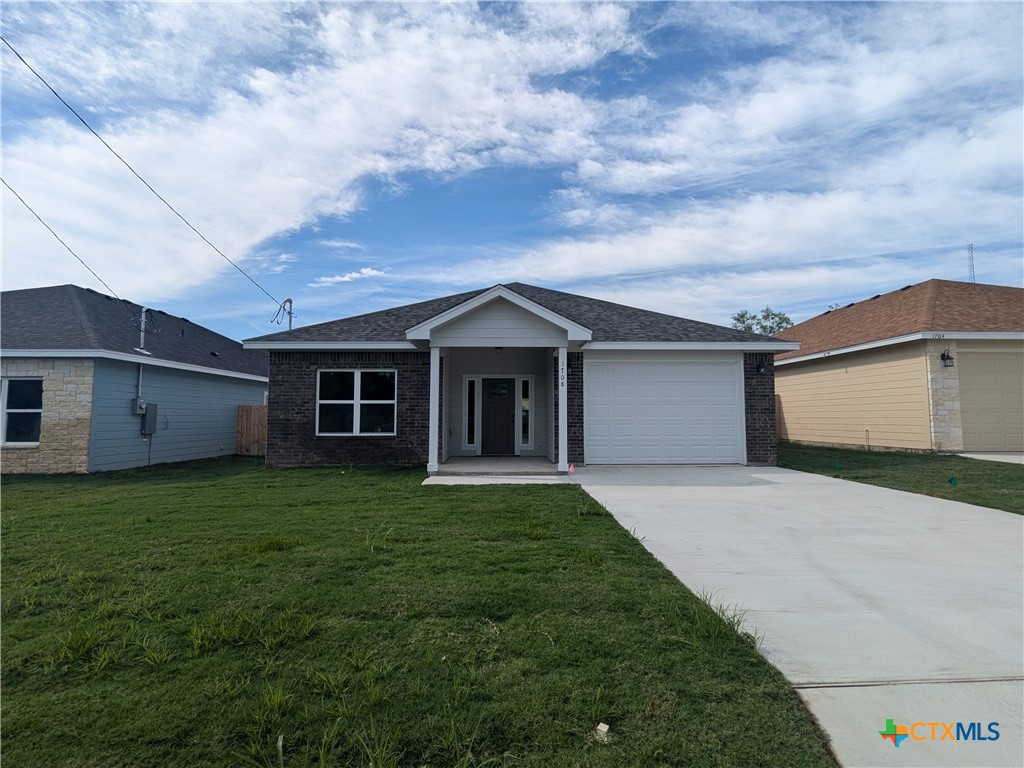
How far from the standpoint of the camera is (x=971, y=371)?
13930 mm

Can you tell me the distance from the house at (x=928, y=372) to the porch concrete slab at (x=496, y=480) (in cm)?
1092

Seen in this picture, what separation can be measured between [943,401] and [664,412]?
7.88m

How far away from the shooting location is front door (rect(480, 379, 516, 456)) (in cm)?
1476

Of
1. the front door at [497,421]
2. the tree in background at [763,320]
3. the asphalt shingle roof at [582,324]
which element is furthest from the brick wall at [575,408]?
the tree in background at [763,320]

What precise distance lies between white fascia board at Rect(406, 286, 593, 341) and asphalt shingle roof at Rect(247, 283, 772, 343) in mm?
357

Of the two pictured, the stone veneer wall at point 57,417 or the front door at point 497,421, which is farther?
the front door at point 497,421

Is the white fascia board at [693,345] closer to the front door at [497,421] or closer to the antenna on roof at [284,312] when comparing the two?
the front door at [497,421]

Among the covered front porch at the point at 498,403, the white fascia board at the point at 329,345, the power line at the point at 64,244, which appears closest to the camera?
the power line at the point at 64,244

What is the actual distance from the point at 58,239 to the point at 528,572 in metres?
15.0

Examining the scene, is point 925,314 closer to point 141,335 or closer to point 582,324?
point 582,324

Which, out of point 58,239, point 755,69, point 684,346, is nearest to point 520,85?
point 755,69

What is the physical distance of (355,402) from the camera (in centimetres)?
1266

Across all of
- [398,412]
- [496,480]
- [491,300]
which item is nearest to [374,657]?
[496,480]

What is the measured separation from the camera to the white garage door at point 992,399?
542 inches
